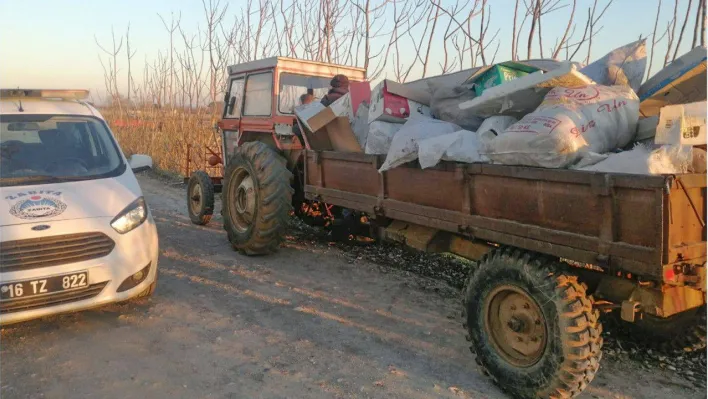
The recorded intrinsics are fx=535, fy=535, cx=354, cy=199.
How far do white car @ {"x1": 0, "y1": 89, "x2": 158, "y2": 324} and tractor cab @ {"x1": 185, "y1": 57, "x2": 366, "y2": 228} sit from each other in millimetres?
1873

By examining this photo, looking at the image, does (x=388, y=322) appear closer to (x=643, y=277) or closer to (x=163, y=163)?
(x=643, y=277)

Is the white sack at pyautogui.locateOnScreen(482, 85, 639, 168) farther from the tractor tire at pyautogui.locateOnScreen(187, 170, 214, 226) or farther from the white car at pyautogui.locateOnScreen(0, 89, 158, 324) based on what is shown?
the tractor tire at pyautogui.locateOnScreen(187, 170, 214, 226)

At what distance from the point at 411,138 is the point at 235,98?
4.06 meters

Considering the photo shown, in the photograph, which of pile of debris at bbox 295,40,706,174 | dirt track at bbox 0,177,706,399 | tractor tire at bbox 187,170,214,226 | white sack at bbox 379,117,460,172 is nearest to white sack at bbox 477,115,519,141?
pile of debris at bbox 295,40,706,174

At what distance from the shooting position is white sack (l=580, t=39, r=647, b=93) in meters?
3.60

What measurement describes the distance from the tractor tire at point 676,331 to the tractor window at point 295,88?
14.3 ft

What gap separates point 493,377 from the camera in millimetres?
3119

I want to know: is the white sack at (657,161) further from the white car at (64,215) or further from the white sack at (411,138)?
the white car at (64,215)

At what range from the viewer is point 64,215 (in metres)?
3.66

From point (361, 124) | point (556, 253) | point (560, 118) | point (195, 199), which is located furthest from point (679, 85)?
point (195, 199)

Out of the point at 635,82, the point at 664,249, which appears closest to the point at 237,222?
the point at 635,82

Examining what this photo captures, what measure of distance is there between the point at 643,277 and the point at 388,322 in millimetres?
1998

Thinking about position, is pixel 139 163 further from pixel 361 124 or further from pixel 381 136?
pixel 381 136

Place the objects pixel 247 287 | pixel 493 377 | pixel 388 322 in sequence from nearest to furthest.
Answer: pixel 493 377
pixel 388 322
pixel 247 287
